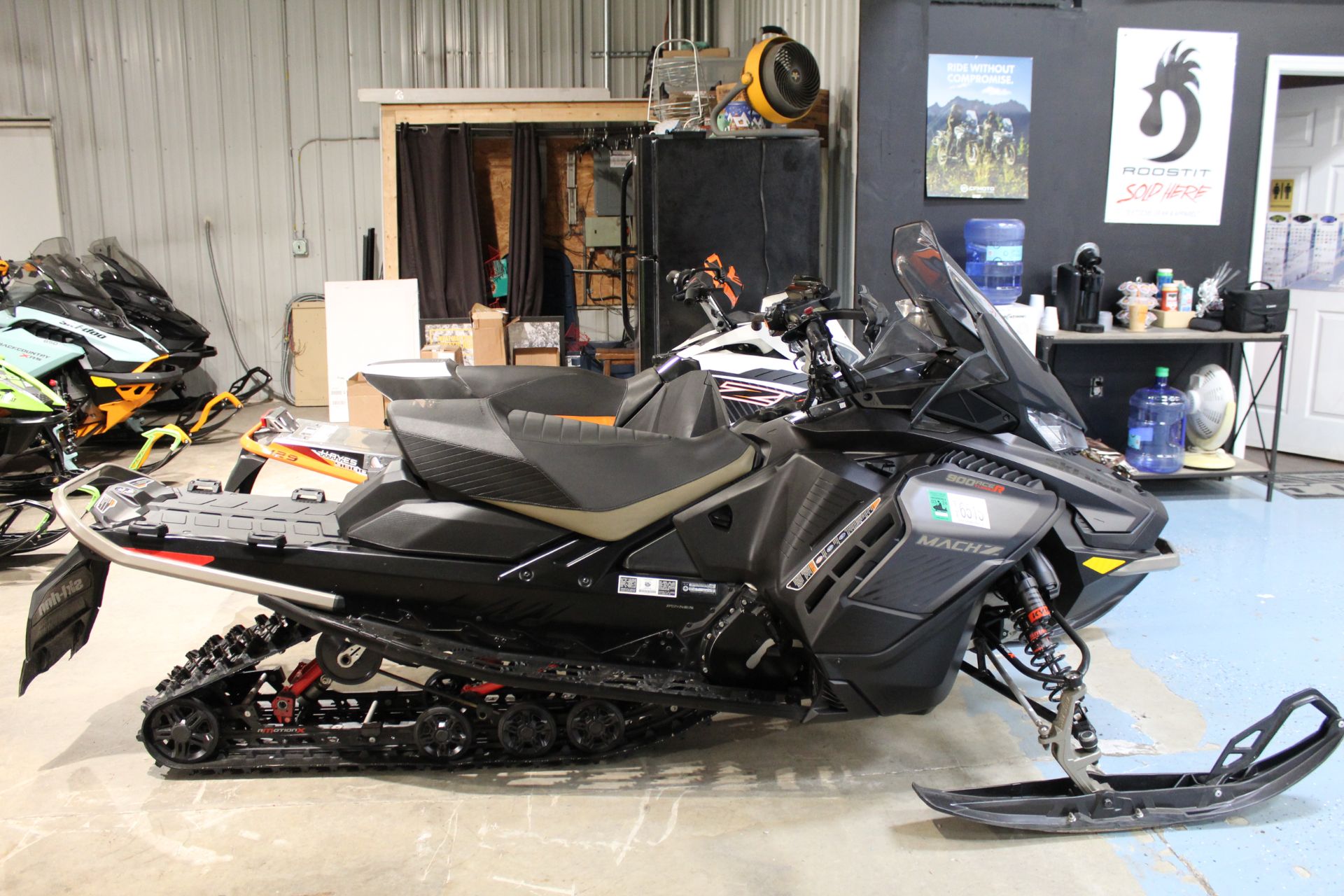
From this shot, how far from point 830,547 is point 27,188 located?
804 centimetres

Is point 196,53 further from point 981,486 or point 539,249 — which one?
point 981,486

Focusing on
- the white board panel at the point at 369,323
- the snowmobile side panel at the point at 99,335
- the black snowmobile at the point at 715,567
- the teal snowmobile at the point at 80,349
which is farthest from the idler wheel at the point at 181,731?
the white board panel at the point at 369,323

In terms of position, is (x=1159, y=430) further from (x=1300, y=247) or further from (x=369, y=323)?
(x=369, y=323)

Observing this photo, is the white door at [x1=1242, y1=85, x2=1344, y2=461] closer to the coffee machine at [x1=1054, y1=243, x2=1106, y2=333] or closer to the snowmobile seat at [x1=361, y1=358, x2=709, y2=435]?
the coffee machine at [x1=1054, y1=243, x2=1106, y2=333]

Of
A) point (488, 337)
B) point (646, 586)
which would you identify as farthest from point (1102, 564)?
point (488, 337)

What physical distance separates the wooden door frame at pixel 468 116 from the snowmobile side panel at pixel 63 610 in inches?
204

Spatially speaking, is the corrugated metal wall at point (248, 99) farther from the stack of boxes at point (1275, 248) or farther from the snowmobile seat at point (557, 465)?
the snowmobile seat at point (557, 465)

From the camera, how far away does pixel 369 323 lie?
682 cm

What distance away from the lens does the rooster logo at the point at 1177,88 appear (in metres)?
4.95

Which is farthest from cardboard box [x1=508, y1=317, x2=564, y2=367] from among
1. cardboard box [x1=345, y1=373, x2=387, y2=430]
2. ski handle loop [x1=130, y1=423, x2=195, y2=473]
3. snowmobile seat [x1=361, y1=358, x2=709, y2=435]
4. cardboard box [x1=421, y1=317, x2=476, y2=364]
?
snowmobile seat [x1=361, y1=358, x2=709, y2=435]

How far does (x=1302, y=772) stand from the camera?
233 centimetres

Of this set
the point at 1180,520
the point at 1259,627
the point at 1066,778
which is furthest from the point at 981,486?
the point at 1180,520

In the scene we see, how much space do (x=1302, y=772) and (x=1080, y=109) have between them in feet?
12.0

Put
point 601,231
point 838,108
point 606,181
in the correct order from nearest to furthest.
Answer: point 838,108 < point 606,181 < point 601,231
